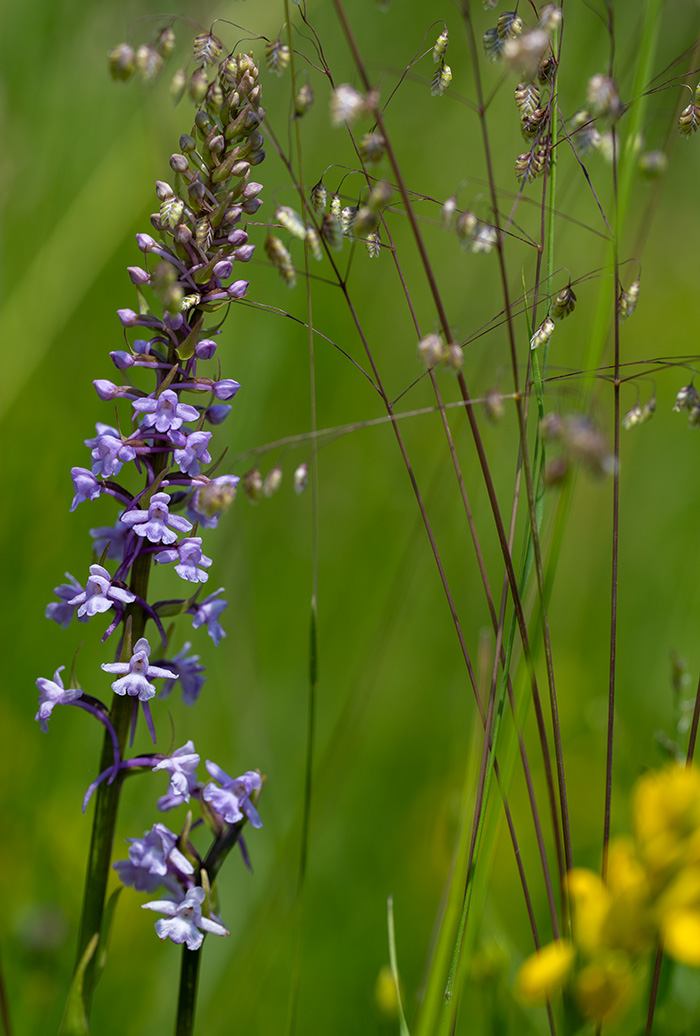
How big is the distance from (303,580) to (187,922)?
2.20 meters

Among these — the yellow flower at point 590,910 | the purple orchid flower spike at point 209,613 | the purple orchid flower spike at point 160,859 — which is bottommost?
the purple orchid flower spike at point 160,859

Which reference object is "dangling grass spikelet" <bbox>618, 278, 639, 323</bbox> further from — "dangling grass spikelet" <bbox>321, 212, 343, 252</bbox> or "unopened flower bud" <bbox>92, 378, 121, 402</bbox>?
"unopened flower bud" <bbox>92, 378, 121, 402</bbox>

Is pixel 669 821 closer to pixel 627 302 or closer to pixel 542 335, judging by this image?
pixel 542 335

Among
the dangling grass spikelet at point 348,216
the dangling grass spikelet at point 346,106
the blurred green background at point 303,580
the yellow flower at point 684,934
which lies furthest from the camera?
the blurred green background at point 303,580

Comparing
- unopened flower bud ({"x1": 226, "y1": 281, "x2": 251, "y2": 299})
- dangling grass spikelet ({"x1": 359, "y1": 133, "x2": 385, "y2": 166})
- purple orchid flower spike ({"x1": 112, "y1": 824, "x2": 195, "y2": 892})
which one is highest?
dangling grass spikelet ({"x1": 359, "y1": 133, "x2": 385, "y2": 166})

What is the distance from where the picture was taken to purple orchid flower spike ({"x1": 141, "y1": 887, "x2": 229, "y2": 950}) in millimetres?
1098

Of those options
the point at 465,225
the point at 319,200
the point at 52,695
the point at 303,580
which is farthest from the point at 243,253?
the point at 303,580

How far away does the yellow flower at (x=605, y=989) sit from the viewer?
0.70m

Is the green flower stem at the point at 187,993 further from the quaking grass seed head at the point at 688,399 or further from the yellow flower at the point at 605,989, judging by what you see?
the quaking grass seed head at the point at 688,399

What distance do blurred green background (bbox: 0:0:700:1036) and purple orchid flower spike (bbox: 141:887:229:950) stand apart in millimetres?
379

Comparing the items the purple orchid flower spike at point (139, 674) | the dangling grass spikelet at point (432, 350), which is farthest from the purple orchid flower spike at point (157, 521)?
the dangling grass spikelet at point (432, 350)

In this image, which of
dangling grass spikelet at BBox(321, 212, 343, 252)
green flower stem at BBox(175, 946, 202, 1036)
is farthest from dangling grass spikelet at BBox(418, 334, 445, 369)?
green flower stem at BBox(175, 946, 202, 1036)

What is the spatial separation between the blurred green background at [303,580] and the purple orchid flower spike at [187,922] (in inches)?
14.9

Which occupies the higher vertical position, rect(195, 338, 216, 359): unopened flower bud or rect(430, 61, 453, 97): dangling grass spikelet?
rect(430, 61, 453, 97): dangling grass spikelet
